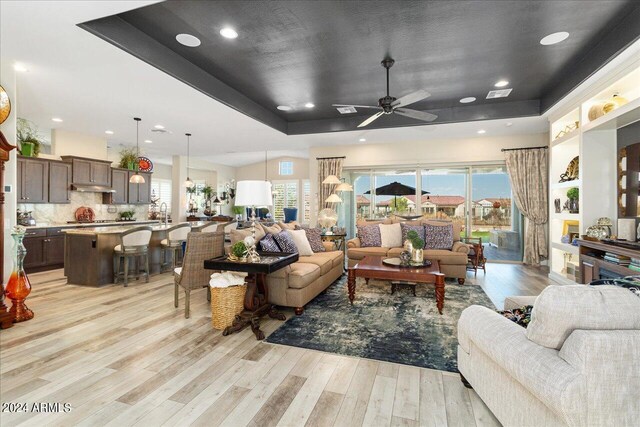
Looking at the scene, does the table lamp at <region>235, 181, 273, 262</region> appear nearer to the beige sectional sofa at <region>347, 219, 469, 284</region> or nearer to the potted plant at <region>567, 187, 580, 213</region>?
the beige sectional sofa at <region>347, 219, 469, 284</region>

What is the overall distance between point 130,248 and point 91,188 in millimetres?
3040

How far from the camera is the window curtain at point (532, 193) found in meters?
6.59

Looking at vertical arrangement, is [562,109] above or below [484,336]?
above

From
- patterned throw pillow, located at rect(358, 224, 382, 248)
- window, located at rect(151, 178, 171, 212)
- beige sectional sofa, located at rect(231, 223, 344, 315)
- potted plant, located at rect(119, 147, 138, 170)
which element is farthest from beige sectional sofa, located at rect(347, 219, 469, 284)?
window, located at rect(151, 178, 171, 212)

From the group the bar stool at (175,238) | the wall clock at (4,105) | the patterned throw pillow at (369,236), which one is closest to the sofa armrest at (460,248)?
the patterned throw pillow at (369,236)

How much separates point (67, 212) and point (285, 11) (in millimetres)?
6711

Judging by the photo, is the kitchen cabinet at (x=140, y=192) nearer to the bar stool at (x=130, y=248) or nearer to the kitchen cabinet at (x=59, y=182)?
the kitchen cabinet at (x=59, y=182)

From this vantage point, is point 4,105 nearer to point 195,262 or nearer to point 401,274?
point 195,262

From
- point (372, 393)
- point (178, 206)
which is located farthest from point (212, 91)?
point (178, 206)

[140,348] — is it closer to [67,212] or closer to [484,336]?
[484,336]

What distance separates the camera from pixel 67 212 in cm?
690

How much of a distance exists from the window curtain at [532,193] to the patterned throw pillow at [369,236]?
3290 millimetres

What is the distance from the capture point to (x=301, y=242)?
186 inches

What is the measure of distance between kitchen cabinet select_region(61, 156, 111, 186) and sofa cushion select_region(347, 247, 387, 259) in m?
5.75
